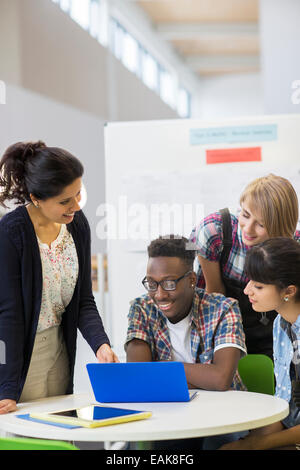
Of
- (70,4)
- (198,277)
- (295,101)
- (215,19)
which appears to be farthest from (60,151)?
(215,19)

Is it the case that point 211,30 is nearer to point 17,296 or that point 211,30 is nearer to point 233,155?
point 233,155

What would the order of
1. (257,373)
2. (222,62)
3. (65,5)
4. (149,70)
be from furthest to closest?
(222,62), (149,70), (65,5), (257,373)

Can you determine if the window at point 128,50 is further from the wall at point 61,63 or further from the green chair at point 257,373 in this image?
the green chair at point 257,373

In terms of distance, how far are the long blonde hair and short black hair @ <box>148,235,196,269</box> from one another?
0.31m

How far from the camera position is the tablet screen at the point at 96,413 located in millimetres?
1584

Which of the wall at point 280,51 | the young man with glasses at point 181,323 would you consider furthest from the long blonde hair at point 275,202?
the wall at point 280,51

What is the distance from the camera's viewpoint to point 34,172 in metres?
2.04

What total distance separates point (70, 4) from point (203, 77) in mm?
1005

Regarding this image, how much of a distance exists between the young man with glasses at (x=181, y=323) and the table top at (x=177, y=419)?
201 millimetres

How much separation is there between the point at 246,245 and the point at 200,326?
1.65ft

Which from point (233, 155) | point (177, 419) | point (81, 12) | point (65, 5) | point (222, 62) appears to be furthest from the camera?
point (222, 62)

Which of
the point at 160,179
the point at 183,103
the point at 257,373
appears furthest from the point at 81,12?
the point at 257,373

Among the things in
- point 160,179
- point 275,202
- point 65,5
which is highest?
point 65,5
